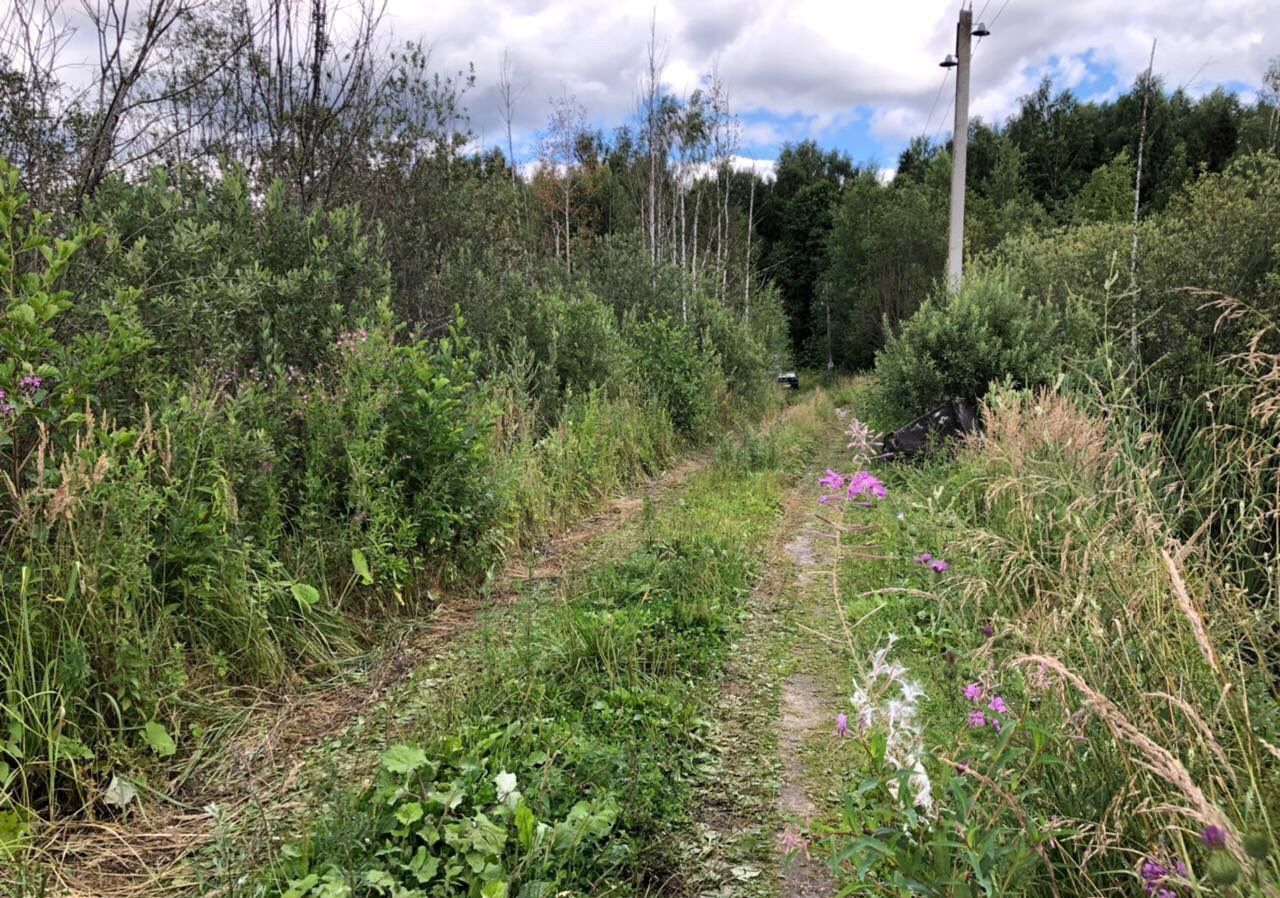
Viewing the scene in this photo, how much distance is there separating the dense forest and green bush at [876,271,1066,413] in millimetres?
49

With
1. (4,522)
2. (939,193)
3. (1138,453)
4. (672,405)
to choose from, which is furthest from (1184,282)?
(939,193)

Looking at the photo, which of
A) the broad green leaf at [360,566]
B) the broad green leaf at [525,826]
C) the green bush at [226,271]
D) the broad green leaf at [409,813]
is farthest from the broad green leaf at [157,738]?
the green bush at [226,271]

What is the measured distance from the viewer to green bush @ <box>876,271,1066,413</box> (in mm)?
8367

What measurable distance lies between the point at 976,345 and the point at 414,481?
7006 millimetres

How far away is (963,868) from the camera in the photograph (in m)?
1.60

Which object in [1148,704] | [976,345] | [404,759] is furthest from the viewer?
[976,345]

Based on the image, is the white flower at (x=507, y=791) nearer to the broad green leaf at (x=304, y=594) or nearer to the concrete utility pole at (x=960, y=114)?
the broad green leaf at (x=304, y=594)

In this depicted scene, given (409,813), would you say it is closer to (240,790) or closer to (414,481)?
(240,790)

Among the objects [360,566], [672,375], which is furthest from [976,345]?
[360,566]

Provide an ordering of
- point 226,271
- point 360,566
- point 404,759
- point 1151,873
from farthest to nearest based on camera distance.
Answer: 1. point 226,271
2. point 360,566
3. point 404,759
4. point 1151,873

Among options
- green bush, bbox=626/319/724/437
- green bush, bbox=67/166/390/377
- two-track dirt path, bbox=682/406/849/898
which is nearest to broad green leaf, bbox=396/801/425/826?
two-track dirt path, bbox=682/406/849/898

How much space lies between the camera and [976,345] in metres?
8.53

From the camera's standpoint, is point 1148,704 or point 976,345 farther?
point 976,345

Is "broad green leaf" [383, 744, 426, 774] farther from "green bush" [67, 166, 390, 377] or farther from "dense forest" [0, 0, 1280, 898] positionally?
"green bush" [67, 166, 390, 377]
